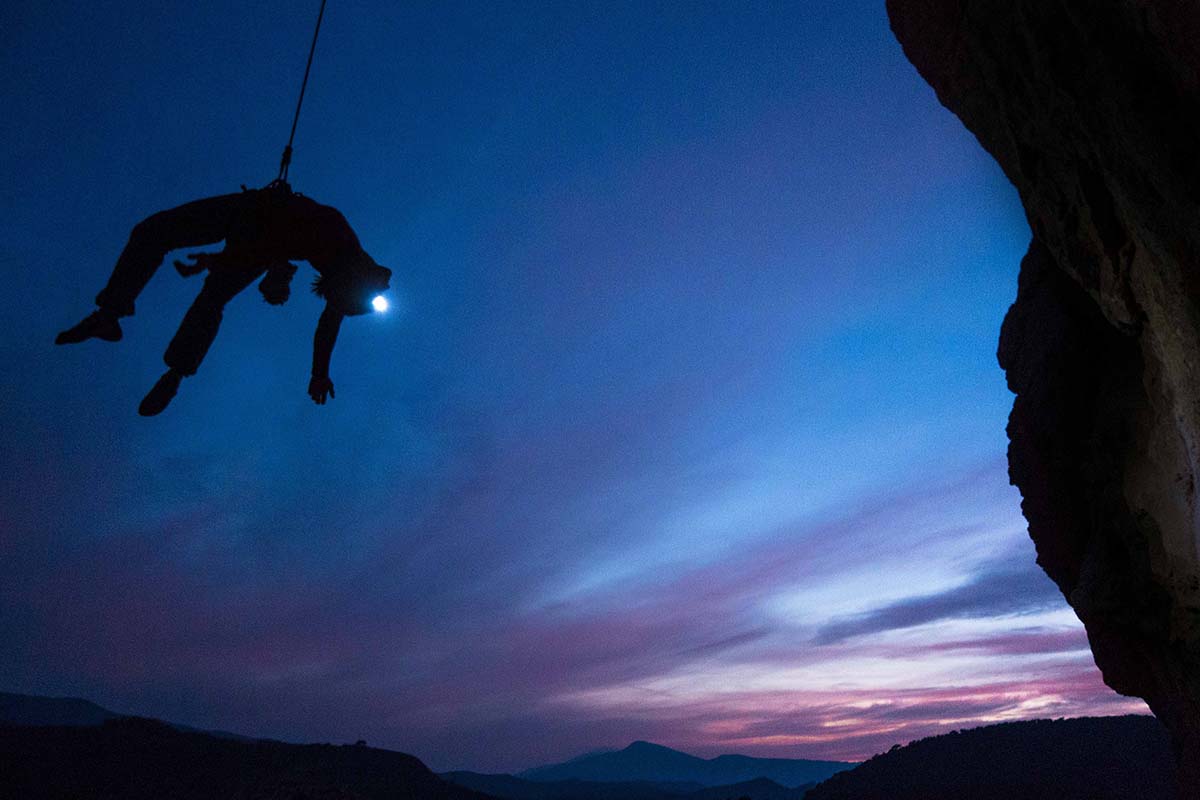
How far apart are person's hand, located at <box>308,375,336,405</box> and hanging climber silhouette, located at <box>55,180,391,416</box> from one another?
2.6 inches

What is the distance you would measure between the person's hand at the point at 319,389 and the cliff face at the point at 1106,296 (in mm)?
6971

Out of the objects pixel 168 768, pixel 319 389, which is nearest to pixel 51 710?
pixel 168 768

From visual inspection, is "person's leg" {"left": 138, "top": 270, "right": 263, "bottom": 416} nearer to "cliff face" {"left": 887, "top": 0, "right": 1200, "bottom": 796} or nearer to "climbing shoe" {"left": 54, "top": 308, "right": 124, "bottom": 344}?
"climbing shoe" {"left": 54, "top": 308, "right": 124, "bottom": 344}

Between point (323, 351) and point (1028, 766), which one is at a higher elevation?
point (323, 351)

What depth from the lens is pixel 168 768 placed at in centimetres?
3275

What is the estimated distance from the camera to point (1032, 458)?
972 cm

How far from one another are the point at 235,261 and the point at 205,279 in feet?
1.71

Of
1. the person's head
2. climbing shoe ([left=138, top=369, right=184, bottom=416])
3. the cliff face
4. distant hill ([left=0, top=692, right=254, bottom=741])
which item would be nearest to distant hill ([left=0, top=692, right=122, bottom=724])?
distant hill ([left=0, top=692, right=254, bottom=741])

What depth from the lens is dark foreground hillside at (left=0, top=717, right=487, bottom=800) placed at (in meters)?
29.5

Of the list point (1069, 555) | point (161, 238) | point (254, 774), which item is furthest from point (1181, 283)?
point (254, 774)

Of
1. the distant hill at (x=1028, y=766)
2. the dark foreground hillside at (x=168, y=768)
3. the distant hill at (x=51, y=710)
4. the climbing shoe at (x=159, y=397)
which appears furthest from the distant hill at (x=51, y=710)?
the climbing shoe at (x=159, y=397)

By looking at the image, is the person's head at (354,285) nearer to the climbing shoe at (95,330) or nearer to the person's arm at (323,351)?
the person's arm at (323,351)

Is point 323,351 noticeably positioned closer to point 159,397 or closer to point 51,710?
point 159,397

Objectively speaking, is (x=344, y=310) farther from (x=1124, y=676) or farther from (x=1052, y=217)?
(x=1124, y=676)
